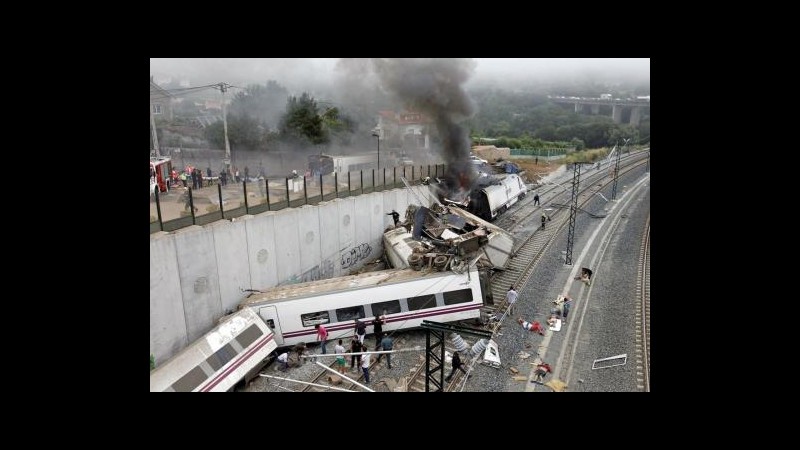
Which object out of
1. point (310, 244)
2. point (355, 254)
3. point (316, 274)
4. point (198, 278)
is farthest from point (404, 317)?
point (355, 254)

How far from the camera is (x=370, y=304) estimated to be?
596 inches

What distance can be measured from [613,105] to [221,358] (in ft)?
225

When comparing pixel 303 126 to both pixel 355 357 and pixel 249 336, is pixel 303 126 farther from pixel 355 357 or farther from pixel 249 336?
pixel 355 357

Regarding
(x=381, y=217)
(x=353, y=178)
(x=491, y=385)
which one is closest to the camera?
(x=491, y=385)

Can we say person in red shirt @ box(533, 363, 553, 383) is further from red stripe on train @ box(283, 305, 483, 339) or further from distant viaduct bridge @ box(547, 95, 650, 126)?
distant viaduct bridge @ box(547, 95, 650, 126)

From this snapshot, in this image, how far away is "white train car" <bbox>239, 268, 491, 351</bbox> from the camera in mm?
14898

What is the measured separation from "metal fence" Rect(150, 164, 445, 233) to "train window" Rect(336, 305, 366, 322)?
5598 mm

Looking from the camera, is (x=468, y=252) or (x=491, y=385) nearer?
(x=491, y=385)

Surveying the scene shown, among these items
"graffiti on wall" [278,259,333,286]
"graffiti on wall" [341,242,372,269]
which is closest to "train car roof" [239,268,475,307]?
"graffiti on wall" [278,259,333,286]

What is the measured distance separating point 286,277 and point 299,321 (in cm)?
417

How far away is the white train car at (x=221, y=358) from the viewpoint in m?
11.5

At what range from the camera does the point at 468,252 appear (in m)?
17.4

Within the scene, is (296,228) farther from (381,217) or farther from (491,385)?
(491,385)

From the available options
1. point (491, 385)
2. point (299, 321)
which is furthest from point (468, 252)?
point (299, 321)
